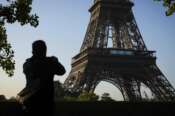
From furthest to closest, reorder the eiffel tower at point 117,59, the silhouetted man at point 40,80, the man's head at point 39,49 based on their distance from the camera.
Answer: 1. the eiffel tower at point 117,59
2. the man's head at point 39,49
3. the silhouetted man at point 40,80

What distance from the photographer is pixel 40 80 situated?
16.8ft

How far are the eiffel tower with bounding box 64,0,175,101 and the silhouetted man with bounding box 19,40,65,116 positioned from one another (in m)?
44.8

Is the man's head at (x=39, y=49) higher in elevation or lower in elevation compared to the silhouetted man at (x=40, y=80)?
higher

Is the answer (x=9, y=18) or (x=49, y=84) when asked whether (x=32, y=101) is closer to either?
(x=49, y=84)

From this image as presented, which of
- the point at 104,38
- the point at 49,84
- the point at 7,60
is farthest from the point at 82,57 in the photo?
the point at 49,84

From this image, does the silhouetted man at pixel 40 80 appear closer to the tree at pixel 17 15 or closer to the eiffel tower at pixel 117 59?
the tree at pixel 17 15

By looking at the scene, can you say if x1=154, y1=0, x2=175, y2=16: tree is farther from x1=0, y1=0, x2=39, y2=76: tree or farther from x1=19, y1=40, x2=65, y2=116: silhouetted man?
x1=19, y1=40, x2=65, y2=116: silhouetted man

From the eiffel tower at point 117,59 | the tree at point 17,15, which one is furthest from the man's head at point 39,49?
the eiffel tower at point 117,59

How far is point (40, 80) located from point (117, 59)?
48.7m

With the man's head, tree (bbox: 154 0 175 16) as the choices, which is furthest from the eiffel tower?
the man's head

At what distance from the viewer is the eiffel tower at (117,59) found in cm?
5178

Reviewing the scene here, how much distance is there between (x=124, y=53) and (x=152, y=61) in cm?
401

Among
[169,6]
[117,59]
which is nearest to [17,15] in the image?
[169,6]

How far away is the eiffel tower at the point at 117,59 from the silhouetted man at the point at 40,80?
4477cm
